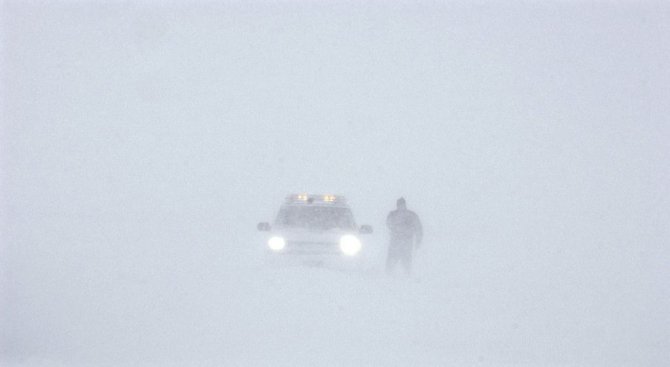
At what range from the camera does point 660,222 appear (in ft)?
110

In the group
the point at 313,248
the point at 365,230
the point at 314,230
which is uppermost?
the point at 365,230

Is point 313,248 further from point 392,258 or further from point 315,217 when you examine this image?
point 392,258

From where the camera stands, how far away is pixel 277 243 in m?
12.2

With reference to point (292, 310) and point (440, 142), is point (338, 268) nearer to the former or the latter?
point (292, 310)

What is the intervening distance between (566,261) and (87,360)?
41.2 feet

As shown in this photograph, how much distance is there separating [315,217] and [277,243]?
103 cm

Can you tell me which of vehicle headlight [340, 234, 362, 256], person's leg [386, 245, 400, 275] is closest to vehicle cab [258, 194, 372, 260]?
vehicle headlight [340, 234, 362, 256]

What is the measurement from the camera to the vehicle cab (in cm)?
1213

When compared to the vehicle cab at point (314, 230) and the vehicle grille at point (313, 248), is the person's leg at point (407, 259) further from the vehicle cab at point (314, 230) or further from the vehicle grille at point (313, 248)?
the vehicle grille at point (313, 248)

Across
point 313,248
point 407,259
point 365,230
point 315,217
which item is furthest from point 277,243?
point 407,259

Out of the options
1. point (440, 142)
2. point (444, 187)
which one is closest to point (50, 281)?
point (444, 187)

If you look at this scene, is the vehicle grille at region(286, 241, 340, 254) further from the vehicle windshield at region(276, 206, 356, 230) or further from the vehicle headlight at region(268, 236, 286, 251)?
the vehicle windshield at region(276, 206, 356, 230)

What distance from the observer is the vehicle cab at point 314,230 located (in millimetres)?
12133

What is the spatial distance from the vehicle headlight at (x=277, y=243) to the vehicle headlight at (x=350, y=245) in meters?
0.86
